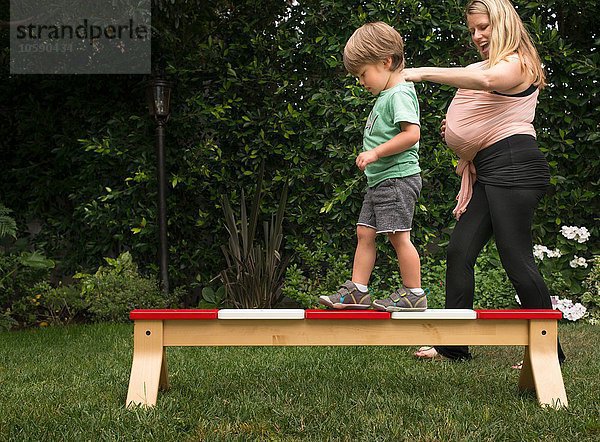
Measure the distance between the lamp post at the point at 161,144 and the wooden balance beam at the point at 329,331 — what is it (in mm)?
3361

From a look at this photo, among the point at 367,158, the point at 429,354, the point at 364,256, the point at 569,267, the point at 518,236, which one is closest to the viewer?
the point at 367,158

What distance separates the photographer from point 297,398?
8.68ft

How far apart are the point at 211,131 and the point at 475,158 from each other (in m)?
3.28

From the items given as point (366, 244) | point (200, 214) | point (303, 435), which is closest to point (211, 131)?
point (200, 214)

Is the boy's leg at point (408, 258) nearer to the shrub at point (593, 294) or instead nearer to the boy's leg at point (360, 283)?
the boy's leg at point (360, 283)

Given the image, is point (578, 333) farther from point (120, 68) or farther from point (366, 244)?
point (120, 68)

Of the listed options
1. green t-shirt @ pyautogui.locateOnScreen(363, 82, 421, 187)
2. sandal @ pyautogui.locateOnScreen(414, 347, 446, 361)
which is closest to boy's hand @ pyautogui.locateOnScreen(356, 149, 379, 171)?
green t-shirt @ pyautogui.locateOnScreen(363, 82, 421, 187)

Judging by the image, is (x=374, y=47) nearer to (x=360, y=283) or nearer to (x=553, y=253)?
(x=360, y=283)

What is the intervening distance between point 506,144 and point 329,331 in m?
1.18

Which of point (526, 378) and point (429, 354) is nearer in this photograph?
point (526, 378)

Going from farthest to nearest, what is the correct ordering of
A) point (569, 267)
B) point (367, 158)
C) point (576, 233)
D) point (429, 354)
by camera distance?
point (569, 267)
point (576, 233)
point (429, 354)
point (367, 158)

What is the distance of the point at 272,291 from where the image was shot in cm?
564

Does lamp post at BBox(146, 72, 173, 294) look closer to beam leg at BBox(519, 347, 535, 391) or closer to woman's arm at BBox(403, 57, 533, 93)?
woman's arm at BBox(403, 57, 533, 93)

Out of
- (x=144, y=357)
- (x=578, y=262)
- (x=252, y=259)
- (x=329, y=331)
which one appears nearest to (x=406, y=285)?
(x=329, y=331)
